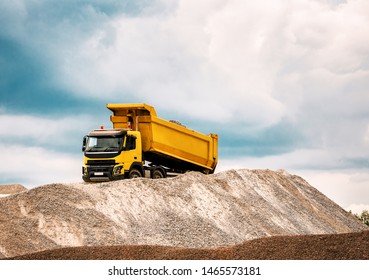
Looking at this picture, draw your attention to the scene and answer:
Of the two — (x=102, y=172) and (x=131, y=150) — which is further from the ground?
(x=131, y=150)

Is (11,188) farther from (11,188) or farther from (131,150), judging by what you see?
(131,150)

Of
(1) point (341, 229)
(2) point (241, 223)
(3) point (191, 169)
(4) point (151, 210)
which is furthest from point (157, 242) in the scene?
(1) point (341, 229)

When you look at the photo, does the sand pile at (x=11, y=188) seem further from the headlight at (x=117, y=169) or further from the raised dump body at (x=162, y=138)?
the headlight at (x=117, y=169)

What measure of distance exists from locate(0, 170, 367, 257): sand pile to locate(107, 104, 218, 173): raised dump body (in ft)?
4.58

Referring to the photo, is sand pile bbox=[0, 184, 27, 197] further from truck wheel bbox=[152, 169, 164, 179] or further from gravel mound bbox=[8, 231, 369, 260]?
gravel mound bbox=[8, 231, 369, 260]

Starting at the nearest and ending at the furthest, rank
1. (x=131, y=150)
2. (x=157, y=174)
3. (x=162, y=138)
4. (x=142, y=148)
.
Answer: (x=131, y=150) → (x=142, y=148) → (x=162, y=138) → (x=157, y=174)

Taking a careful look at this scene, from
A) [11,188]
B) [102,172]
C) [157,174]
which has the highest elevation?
[11,188]

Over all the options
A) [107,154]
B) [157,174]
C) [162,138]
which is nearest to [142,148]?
[162,138]

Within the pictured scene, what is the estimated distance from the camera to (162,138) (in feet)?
90.4

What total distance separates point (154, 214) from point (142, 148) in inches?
189

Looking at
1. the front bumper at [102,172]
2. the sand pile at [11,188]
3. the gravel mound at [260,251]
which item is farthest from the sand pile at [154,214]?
the sand pile at [11,188]

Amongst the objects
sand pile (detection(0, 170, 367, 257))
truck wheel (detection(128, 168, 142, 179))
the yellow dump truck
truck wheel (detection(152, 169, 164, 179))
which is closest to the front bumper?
the yellow dump truck

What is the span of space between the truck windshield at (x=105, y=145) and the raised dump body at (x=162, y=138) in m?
1.90

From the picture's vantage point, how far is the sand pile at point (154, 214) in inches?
790
